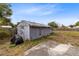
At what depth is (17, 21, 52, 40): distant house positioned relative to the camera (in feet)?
14.6

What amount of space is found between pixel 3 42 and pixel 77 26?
3.60 ft

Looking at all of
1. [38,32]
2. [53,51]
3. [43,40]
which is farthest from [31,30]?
[53,51]

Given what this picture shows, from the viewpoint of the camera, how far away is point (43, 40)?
4.50 meters

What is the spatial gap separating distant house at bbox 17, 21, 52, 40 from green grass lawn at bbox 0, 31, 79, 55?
2.8 inches

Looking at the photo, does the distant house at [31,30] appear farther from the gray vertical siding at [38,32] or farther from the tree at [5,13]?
the tree at [5,13]

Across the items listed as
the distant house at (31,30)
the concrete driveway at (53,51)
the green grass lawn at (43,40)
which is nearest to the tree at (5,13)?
the distant house at (31,30)

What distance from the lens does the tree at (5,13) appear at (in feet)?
14.6

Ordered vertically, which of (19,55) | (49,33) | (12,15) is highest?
(12,15)

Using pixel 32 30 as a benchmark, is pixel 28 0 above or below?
above

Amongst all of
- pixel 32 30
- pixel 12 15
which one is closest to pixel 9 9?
pixel 12 15

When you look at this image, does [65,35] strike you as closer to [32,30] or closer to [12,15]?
[32,30]

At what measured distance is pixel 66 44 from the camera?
14.7 feet

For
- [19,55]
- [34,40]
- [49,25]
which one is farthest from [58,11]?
[19,55]

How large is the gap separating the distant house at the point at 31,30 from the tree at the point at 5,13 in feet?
0.62
